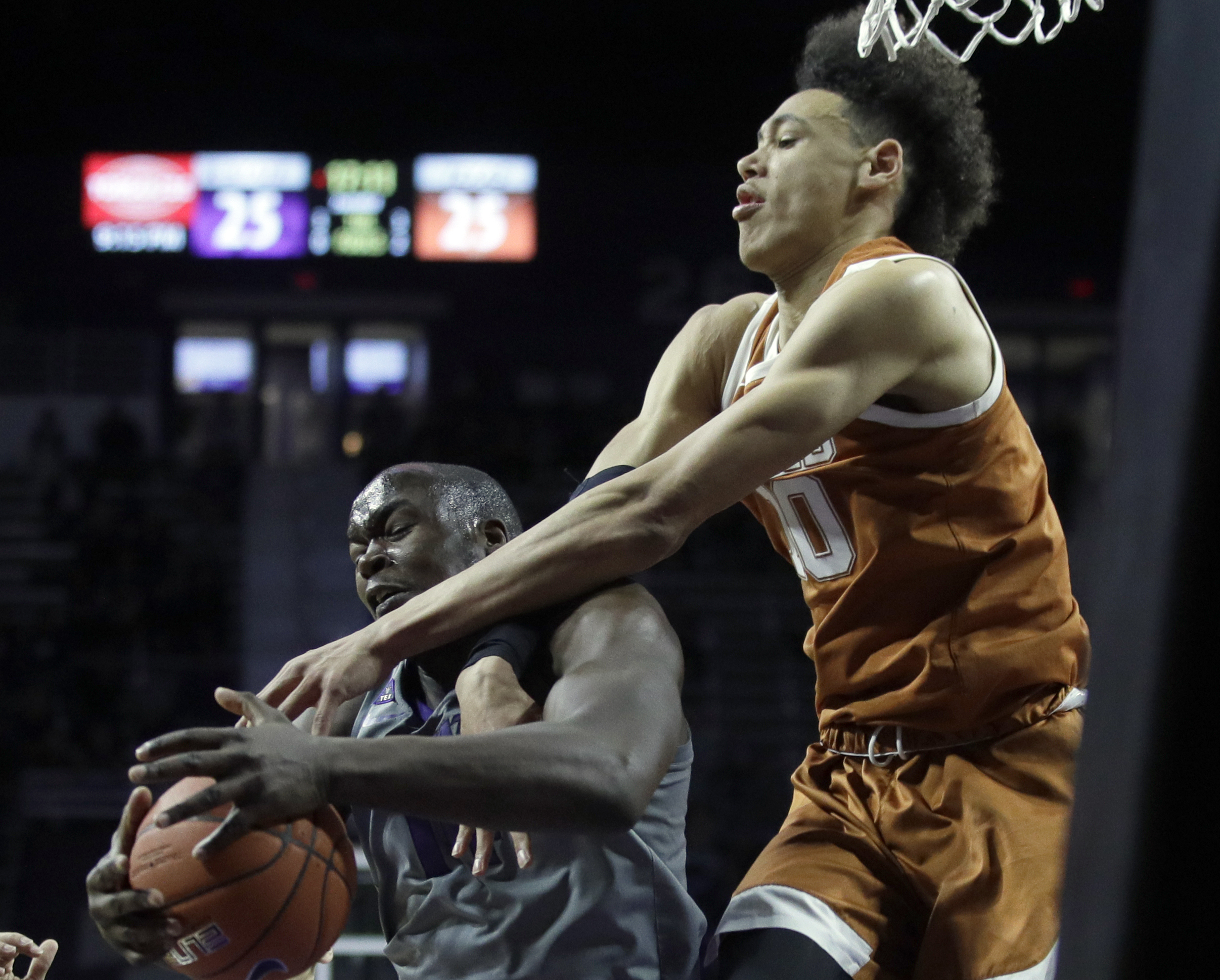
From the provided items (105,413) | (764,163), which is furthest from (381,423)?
(764,163)

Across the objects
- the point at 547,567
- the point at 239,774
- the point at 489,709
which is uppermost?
the point at 547,567

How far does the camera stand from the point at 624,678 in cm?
201

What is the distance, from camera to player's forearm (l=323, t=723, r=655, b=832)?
5.08 feet

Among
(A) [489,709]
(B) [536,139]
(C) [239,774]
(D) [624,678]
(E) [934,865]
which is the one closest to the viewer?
(C) [239,774]

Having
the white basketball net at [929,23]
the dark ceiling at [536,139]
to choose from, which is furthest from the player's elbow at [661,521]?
the dark ceiling at [536,139]

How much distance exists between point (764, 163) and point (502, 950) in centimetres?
151

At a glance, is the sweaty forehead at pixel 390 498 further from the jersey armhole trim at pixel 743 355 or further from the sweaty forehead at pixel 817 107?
the sweaty forehead at pixel 817 107

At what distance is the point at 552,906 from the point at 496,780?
0.79 meters

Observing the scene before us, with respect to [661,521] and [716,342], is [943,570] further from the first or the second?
[716,342]

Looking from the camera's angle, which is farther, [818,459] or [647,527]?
[818,459]

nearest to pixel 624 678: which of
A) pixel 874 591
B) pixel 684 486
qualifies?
pixel 684 486

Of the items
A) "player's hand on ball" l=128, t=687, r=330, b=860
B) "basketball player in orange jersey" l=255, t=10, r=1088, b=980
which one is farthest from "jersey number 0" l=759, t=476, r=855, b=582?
"player's hand on ball" l=128, t=687, r=330, b=860

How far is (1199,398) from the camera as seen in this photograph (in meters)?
0.66

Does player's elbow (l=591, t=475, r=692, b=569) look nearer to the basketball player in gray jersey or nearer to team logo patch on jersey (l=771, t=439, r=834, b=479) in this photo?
the basketball player in gray jersey
